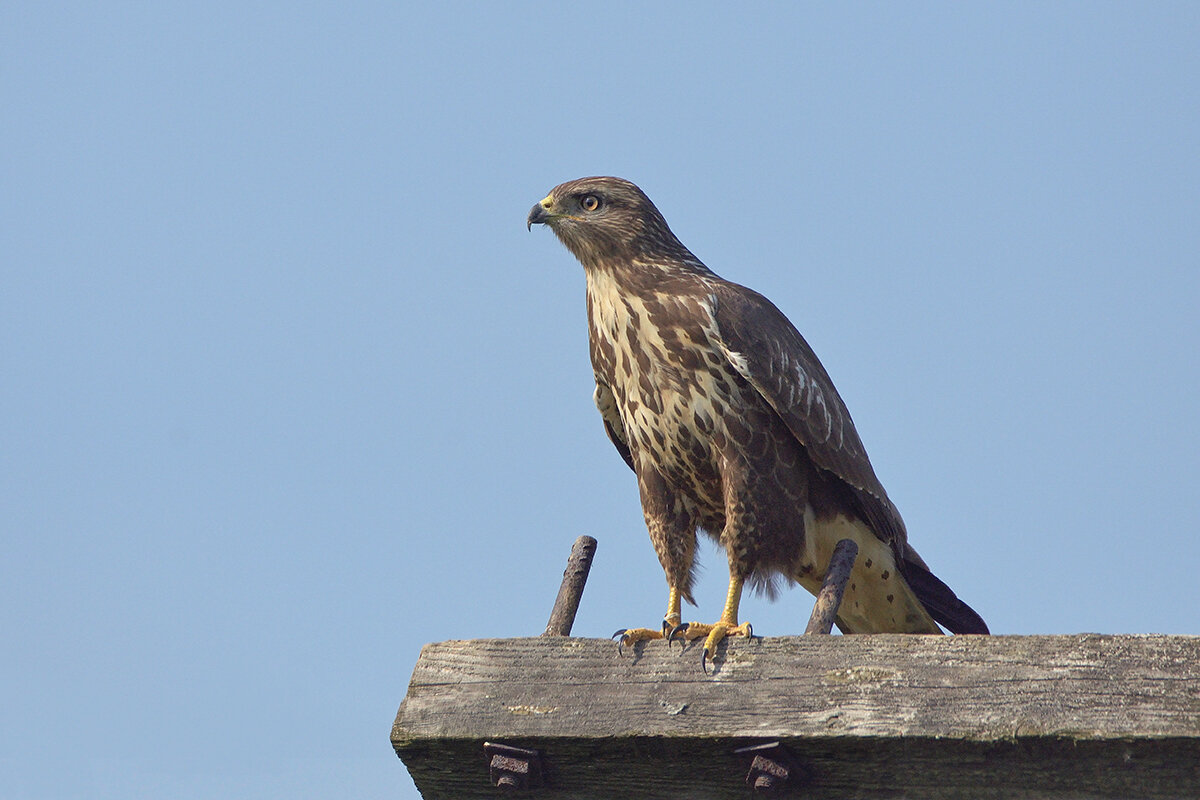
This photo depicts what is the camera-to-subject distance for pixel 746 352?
4578mm

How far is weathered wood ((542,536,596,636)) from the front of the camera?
3350 mm

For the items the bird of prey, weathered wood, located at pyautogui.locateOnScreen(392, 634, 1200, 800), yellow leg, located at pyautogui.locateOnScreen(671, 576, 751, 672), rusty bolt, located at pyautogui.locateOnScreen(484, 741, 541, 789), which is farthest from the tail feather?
rusty bolt, located at pyautogui.locateOnScreen(484, 741, 541, 789)

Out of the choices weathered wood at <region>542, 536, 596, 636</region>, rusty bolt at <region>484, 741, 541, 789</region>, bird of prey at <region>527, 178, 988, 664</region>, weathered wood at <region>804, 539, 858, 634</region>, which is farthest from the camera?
bird of prey at <region>527, 178, 988, 664</region>

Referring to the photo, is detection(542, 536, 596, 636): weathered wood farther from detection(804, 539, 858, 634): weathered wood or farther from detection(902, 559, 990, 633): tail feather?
detection(902, 559, 990, 633): tail feather

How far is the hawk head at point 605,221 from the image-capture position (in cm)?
523

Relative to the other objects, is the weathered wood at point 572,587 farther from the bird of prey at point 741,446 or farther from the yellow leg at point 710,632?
the bird of prey at point 741,446

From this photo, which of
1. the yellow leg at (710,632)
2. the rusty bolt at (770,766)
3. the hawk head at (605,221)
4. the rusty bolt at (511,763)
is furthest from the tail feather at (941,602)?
the rusty bolt at (511,763)

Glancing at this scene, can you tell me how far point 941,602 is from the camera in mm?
4703

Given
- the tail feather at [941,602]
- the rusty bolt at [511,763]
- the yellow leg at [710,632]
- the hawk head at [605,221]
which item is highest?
the hawk head at [605,221]

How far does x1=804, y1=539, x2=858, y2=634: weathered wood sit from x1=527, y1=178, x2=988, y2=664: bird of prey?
0.91 metres

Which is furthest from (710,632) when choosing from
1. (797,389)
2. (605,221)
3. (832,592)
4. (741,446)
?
(605,221)

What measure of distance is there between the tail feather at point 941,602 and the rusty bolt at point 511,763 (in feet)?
7.14

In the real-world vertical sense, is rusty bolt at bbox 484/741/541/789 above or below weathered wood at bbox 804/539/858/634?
below

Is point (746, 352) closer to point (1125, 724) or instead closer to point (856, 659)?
point (856, 659)
